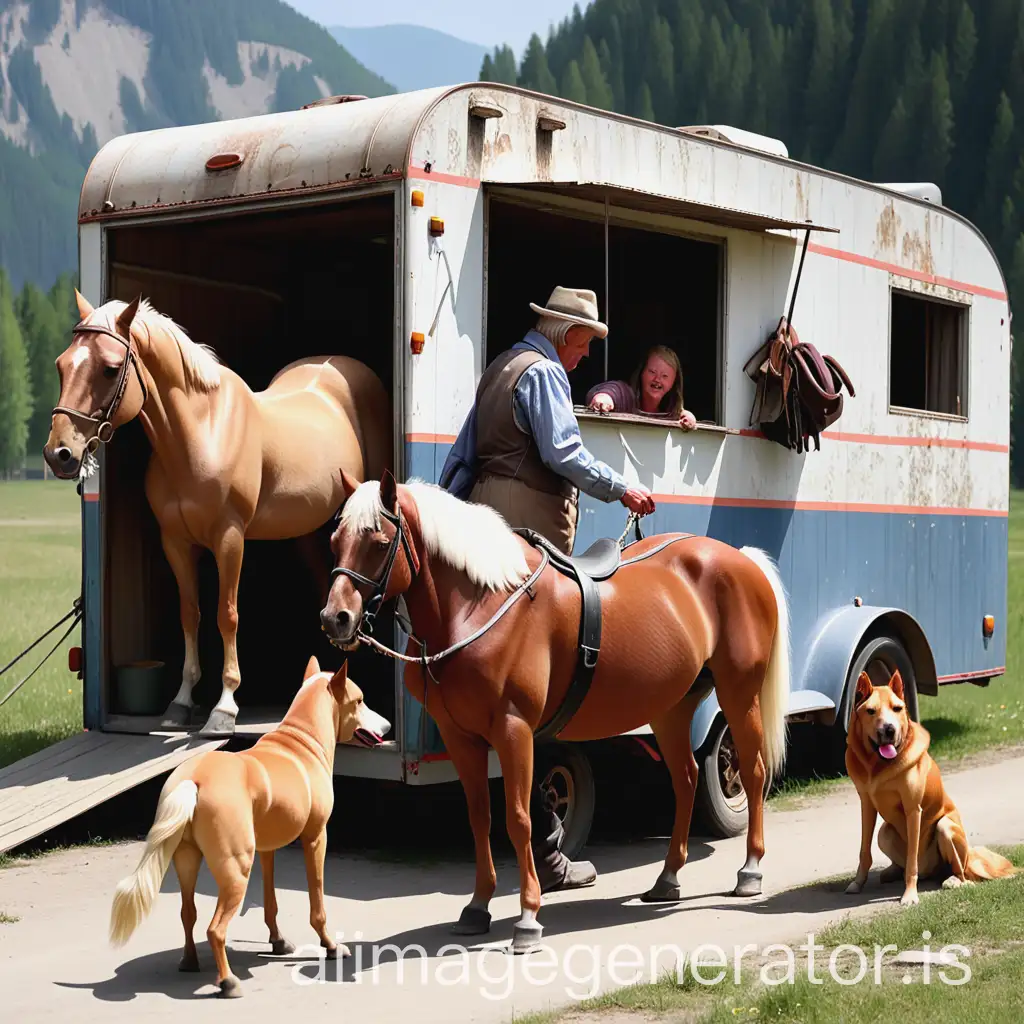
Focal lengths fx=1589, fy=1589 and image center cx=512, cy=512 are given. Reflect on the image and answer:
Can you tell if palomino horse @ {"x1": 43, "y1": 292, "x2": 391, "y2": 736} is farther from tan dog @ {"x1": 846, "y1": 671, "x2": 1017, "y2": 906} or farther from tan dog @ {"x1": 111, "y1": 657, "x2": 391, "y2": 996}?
tan dog @ {"x1": 846, "y1": 671, "x2": 1017, "y2": 906}

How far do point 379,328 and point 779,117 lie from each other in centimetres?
7677

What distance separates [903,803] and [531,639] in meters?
1.69

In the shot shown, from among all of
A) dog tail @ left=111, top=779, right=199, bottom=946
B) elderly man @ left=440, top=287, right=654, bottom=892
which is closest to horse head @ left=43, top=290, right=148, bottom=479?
elderly man @ left=440, top=287, right=654, bottom=892

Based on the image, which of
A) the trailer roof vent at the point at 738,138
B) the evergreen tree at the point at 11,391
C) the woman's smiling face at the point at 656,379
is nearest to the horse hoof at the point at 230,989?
the woman's smiling face at the point at 656,379

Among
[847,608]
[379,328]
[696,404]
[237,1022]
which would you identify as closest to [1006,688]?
[847,608]

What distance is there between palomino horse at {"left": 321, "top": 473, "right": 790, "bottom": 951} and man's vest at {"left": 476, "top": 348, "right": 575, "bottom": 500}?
45cm

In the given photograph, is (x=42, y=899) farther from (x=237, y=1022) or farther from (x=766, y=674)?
(x=766, y=674)

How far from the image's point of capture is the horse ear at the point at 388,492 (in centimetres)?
541

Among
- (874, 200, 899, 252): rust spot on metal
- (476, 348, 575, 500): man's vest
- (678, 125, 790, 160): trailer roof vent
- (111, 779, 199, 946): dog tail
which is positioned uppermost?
(678, 125, 790, 160): trailer roof vent

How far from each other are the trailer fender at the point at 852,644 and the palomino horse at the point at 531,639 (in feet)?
5.81

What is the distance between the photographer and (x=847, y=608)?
9.10 m

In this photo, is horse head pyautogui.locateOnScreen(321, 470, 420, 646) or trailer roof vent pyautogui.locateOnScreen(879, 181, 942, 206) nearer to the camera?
horse head pyautogui.locateOnScreen(321, 470, 420, 646)

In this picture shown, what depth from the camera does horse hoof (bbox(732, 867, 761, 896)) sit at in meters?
6.56

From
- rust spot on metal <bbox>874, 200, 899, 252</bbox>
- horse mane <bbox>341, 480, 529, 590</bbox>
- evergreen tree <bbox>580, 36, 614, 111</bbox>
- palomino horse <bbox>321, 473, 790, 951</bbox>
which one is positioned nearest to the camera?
palomino horse <bbox>321, 473, 790, 951</bbox>
